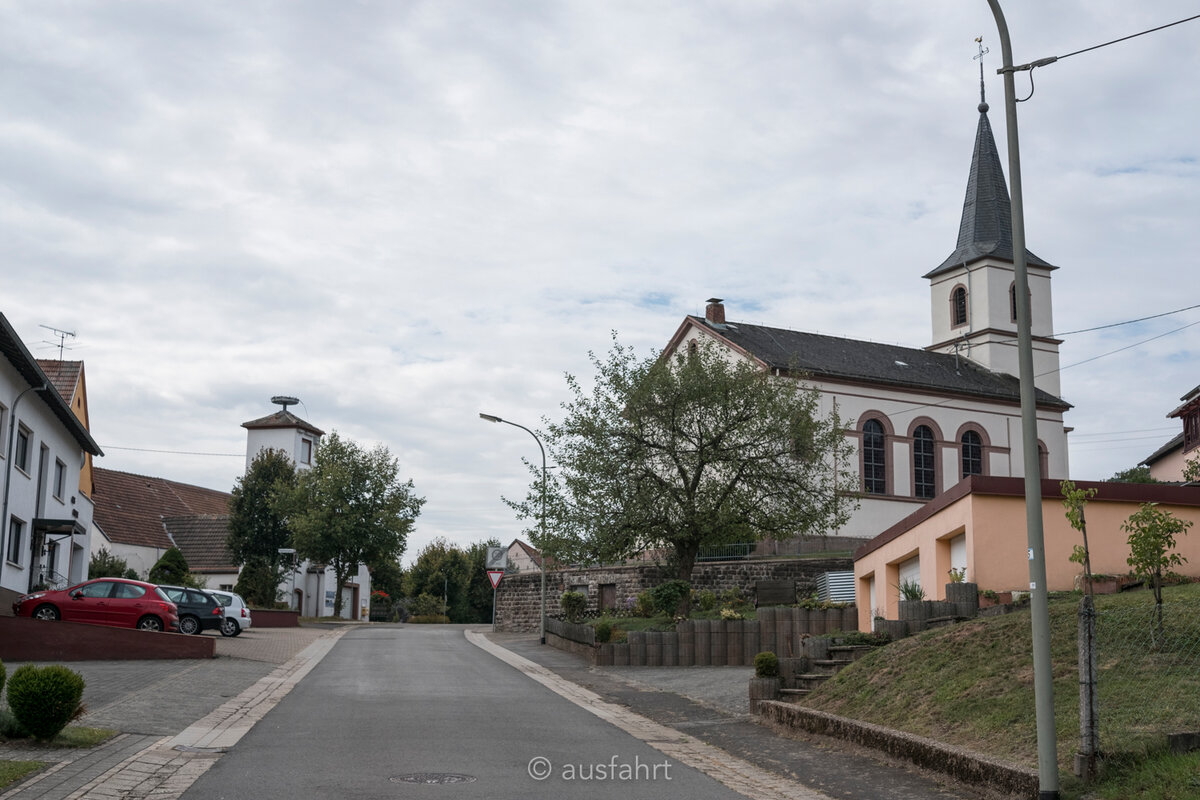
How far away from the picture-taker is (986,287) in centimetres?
5444

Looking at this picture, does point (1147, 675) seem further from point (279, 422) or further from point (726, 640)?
point (279, 422)

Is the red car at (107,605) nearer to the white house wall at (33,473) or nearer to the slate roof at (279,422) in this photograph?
the white house wall at (33,473)

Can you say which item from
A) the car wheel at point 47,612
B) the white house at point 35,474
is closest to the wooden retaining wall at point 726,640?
the car wheel at point 47,612

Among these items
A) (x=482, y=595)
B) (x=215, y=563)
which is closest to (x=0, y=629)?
(x=215, y=563)

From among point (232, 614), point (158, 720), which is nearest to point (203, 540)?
point (232, 614)

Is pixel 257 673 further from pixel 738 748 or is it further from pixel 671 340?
pixel 671 340

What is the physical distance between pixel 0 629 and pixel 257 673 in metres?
5.46

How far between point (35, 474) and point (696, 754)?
2521cm

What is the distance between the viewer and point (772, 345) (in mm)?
49219

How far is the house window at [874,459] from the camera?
46.7 metres

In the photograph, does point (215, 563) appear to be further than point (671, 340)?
Yes

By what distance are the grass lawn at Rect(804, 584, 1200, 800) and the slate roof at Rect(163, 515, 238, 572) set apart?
177ft

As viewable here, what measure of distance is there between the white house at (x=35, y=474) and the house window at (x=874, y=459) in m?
28.5

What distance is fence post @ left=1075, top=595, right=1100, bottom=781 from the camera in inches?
356
